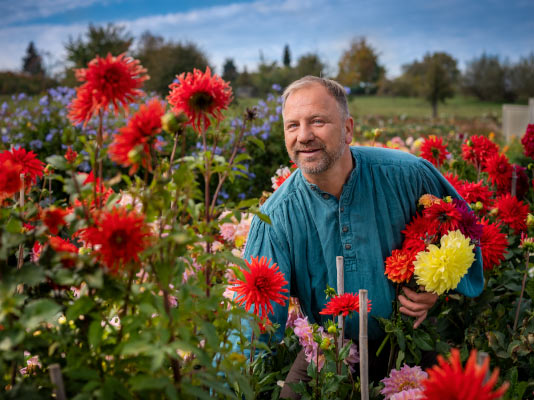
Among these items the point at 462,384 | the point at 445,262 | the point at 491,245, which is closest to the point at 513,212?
the point at 491,245

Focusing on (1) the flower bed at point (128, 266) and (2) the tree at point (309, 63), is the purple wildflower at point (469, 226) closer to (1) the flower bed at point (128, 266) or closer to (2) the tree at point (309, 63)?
(1) the flower bed at point (128, 266)

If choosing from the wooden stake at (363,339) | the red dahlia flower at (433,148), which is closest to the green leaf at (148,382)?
the wooden stake at (363,339)

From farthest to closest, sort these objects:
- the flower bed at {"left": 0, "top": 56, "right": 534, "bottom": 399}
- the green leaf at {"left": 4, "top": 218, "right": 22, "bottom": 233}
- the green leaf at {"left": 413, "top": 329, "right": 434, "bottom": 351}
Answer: the green leaf at {"left": 413, "top": 329, "right": 434, "bottom": 351}, the green leaf at {"left": 4, "top": 218, "right": 22, "bottom": 233}, the flower bed at {"left": 0, "top": 56, "right": 534, "bottom": 399}

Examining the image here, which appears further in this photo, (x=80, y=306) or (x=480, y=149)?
(x=480, y=149)

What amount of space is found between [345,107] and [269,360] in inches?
46.1

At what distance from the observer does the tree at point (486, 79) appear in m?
35.6

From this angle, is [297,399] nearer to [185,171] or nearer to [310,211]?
[310,211]

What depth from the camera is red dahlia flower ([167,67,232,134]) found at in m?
0.96

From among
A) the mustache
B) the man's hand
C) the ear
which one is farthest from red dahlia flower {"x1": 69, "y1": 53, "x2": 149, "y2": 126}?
the ear

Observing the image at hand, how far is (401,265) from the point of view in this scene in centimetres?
155

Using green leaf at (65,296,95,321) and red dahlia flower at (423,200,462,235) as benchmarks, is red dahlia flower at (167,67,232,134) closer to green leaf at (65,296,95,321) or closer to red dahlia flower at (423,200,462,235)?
green leaf at (65,296,95,321)

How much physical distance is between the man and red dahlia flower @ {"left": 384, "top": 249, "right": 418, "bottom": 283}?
1.21 feet

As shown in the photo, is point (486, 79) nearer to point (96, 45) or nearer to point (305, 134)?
point (96, 45)

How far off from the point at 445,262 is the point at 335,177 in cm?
71
